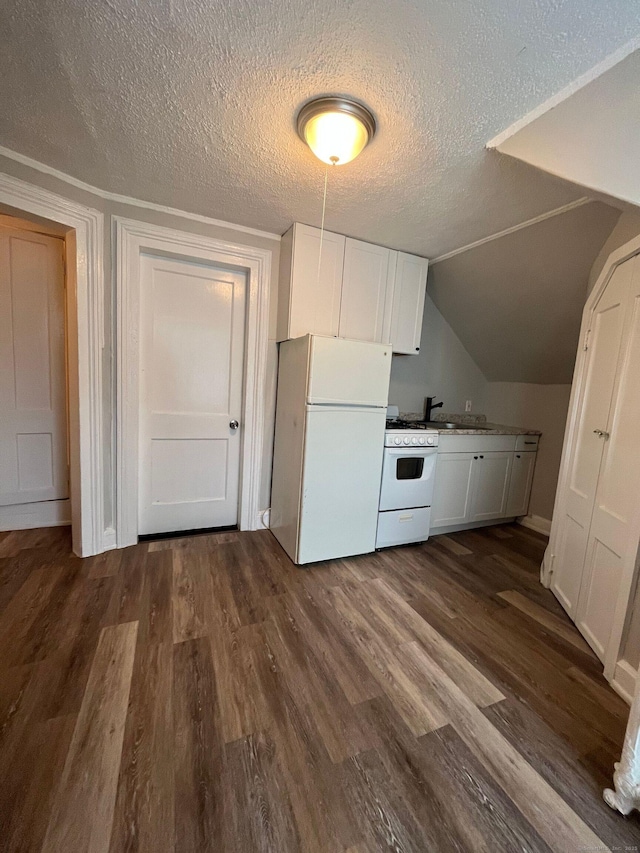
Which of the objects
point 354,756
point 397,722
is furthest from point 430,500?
point 354,756

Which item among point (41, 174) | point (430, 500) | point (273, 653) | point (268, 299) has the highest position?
point (41, 174)

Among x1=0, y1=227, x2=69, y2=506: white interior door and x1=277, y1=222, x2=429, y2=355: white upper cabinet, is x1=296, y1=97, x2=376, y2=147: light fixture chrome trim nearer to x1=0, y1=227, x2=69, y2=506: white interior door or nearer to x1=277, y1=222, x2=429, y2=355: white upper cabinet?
x1=277, y1=222, x2=429, y2=355: white upper cabinet

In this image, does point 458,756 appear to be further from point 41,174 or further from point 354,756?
point 41,174

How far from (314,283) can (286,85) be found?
1214 millimetres

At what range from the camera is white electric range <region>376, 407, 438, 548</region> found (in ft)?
8.10

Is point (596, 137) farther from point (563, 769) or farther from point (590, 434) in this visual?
point (563, 769)

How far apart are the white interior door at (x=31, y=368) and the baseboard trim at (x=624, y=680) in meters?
3.59

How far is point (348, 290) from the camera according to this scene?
252 cm

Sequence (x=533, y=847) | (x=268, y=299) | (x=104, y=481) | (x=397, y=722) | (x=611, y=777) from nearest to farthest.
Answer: (x=533, y=847), (x=611, y=777), (x=397, y=722), (x=104, y=481), (x=268, y=299)

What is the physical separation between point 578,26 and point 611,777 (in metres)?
2.35

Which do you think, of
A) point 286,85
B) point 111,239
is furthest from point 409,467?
point 111,239

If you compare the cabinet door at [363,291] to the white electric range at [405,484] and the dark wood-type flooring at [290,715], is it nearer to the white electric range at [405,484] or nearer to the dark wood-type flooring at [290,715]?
the white electric range at [405,484]

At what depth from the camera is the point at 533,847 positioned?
923mm

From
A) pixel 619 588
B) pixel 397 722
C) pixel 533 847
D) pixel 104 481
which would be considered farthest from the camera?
pixel 104 481
